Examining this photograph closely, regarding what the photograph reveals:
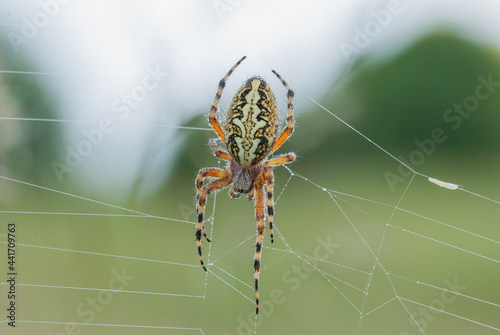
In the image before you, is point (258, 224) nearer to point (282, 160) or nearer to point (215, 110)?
point (282, 160)

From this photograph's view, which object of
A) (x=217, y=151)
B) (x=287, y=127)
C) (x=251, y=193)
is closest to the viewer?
(x=287, y=127)

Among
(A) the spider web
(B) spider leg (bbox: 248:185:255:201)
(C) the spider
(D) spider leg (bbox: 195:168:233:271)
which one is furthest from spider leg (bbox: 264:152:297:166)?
(A) the spider web

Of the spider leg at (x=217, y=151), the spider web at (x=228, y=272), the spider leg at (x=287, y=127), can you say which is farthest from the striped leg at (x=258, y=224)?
the spider web at (x=228, y=272)

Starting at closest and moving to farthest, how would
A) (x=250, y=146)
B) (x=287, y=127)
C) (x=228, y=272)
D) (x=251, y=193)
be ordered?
1. (x=250, y=146)
2. (x=287, y=127)
3. (x=251, y=193)
4. (x=228, y=272)

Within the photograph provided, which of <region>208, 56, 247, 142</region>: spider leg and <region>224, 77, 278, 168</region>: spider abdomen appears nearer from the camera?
<region>224, 77, 278, 168</region>: spider abdomen

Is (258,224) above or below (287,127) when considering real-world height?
below

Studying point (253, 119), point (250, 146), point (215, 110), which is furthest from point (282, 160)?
point (215, 110)

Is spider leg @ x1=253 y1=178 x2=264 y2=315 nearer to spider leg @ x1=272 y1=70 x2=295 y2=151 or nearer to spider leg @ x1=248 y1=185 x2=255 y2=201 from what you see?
spider leg @ x1=248 y1=185 x2=255 y2=201
